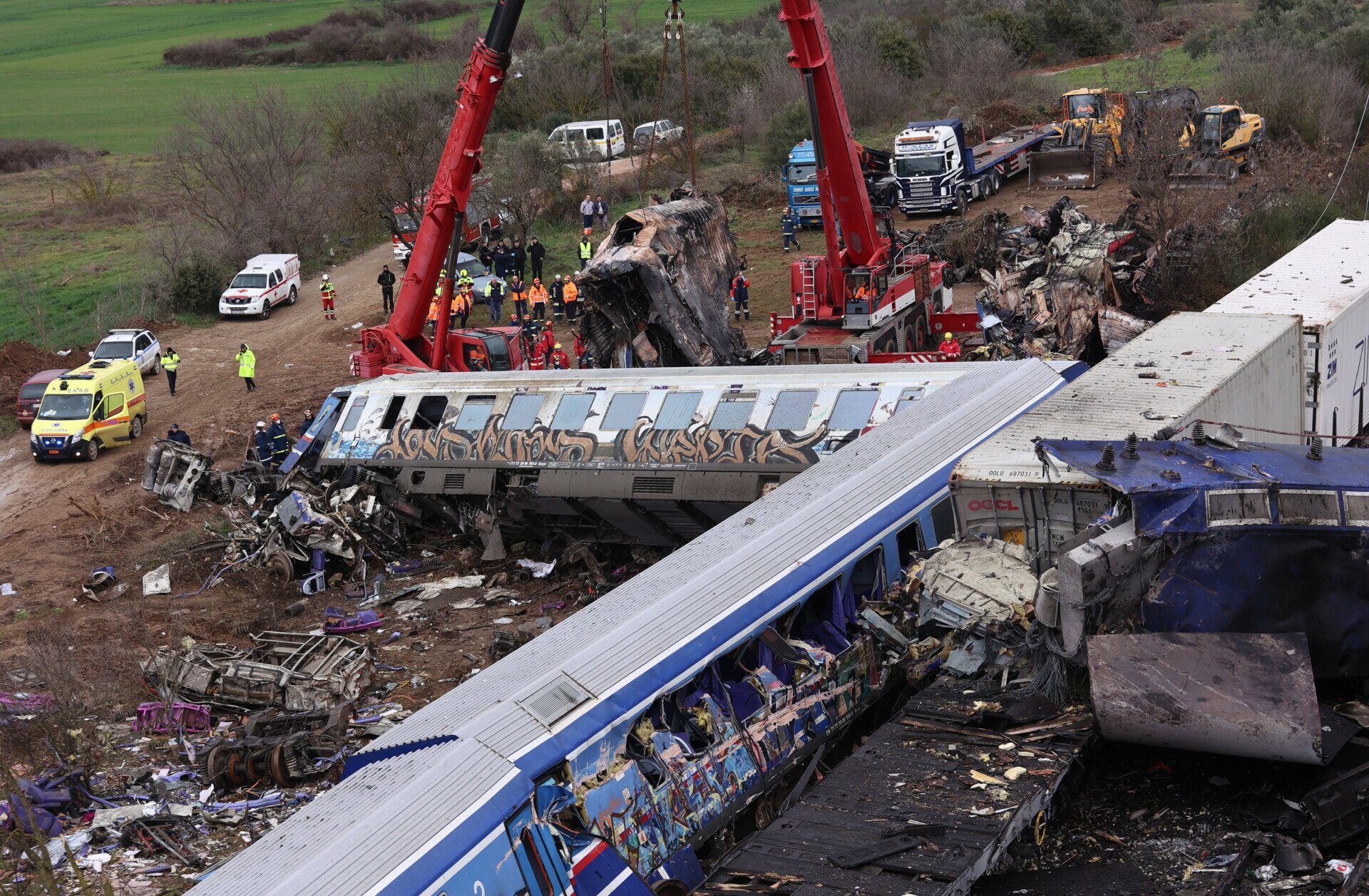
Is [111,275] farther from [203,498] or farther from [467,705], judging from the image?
[467,705]

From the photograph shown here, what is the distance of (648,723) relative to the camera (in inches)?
415

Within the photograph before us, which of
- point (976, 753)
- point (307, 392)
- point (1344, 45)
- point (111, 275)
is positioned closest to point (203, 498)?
point (307, 392)

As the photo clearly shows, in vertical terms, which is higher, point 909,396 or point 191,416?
point 909,396

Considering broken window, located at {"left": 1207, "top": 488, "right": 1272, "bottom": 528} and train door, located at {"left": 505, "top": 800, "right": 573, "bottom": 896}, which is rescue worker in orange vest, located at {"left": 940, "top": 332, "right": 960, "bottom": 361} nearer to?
broken window, located at {"left": 1207, "top": 488, "right": 1272, "bottom": 528}

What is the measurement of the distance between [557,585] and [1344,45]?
118 ft

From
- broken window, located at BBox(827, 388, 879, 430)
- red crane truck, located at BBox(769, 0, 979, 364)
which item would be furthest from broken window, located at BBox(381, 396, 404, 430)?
broken window, located at BBox(827, 388, 879, 430)

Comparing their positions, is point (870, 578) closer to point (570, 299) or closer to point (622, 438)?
point (622, 438)

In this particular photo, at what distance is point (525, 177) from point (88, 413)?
67.0ft

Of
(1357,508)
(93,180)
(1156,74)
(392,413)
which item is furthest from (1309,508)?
(93,180)

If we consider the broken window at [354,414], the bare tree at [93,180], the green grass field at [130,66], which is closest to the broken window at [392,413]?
the broken window at [354,414]

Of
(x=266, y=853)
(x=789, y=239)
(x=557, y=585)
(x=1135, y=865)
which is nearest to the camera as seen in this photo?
(x=266, y=853)

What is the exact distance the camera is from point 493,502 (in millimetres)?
19828

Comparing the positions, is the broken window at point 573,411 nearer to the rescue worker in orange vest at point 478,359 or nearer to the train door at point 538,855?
the rescue worker in orange vest at point 478,359

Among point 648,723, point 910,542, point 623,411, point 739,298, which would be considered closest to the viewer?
point 648,723
